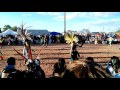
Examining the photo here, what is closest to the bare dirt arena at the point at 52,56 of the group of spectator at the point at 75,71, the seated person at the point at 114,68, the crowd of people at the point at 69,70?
the crowd of people at the point at 69,70

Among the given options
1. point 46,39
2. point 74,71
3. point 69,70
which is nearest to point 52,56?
point 46,39

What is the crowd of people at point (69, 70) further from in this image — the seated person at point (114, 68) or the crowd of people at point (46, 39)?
the crowd of people at point (46, 39)

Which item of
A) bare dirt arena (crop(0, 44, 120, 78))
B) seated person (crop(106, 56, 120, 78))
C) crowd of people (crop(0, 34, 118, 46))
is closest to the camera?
seated person (crop(106, 56, 120, 78))

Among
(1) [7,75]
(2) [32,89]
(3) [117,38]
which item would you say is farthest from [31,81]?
(3) [117,38]

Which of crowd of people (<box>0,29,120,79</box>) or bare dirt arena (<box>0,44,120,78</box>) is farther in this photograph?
bare dirt arena (<box>0,44,120,78</box>)

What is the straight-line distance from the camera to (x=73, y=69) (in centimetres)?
260

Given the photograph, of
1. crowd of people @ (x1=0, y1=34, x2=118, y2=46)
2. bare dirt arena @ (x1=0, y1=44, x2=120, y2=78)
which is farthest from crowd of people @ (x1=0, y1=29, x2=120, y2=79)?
crowd of people @ (x1=0, y1=34, x2=118, y2=46)

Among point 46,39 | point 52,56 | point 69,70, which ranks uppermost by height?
point 69,70

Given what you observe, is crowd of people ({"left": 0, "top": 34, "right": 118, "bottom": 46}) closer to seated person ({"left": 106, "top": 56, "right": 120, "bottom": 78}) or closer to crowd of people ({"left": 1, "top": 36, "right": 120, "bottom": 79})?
seated person ({"left": 106, "top": 56, "right": 120, "bottom": 78})

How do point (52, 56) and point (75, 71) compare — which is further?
point (52, 56)

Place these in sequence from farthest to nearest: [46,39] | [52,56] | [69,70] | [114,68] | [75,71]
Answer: [46,39] → [52,56] → [114,68] → [69,70] → [75,71]

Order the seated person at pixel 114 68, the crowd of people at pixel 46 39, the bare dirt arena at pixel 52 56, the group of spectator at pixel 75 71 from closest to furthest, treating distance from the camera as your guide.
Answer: the group of spectator at pixel 75 71 → the seated person at pixel 114 68 → the bare dirt arena at pixel 52 56 → the crowd of people at pixel 46 39

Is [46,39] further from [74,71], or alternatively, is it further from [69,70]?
[74,71]
